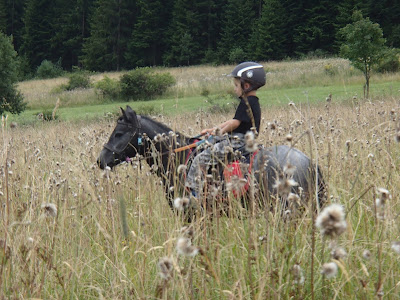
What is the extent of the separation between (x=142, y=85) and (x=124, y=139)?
2927 cm

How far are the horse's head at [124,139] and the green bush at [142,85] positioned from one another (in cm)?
2860

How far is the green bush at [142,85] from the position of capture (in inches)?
1339

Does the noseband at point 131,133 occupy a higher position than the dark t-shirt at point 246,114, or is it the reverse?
the dark t-shirt at point 246,114

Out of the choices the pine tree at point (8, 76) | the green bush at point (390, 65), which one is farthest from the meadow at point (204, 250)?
the green bush at point (390, 65)

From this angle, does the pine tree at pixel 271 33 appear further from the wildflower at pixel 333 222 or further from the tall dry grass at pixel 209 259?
the wildflower at pixel 333 222

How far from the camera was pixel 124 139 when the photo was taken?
5480 millimetres

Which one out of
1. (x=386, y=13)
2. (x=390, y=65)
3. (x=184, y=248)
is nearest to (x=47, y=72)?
(x=386, y=13)

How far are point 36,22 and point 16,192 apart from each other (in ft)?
261

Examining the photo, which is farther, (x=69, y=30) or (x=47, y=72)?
(x=69, y=30)

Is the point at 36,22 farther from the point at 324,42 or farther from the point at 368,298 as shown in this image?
the point at 368,298

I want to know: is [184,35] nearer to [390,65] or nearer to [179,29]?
[179,29]

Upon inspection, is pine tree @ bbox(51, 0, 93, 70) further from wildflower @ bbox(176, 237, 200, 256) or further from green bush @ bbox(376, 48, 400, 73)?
wildflower @ bbox(176, 237, 200, 256)

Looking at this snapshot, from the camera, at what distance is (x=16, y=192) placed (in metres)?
4.79

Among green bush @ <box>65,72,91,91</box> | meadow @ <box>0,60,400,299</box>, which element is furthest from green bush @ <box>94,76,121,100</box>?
meadow @ <box>0,60,400,299</box>
